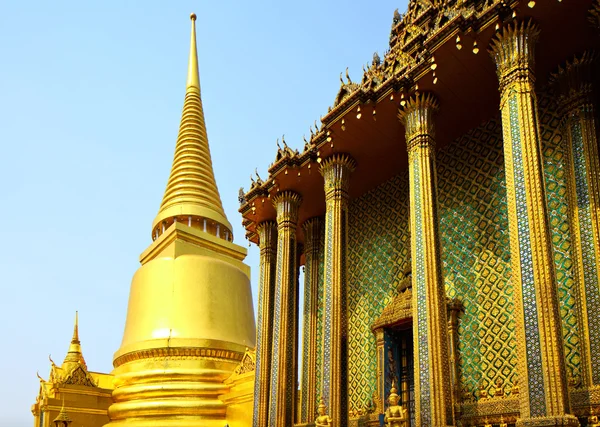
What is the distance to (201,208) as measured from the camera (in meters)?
23.9

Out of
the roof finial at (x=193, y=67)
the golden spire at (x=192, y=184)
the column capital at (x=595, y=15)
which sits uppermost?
the roof finial at (x=193, y=67)

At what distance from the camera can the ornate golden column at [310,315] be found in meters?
14.0

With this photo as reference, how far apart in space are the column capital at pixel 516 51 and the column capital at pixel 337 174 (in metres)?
4.19

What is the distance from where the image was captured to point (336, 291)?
12.7 meters

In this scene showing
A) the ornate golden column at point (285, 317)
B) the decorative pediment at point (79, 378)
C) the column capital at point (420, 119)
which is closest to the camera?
the column capital at point (420, 119)

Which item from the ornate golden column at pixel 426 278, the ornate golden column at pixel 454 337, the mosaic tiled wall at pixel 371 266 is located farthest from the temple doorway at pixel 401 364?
the ornate golden column at pixel 426 278

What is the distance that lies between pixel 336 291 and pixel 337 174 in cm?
247

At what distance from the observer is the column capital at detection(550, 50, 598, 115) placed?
1052 cm

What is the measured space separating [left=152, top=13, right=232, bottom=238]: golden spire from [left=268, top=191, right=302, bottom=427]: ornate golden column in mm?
8816

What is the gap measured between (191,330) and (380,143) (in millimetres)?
9947

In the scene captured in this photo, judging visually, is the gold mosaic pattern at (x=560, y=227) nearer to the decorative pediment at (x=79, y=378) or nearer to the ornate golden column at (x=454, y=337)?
the ornate golden column at (x=454, y=337)

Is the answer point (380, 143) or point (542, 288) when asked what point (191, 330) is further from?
point (542, 288)

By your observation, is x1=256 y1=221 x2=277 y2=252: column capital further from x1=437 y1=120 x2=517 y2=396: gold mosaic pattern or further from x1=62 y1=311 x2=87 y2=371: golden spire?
x1=62 y1=311 x2=87 y2=371: golden spire

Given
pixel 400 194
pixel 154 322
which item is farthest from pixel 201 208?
pixel 400 194
